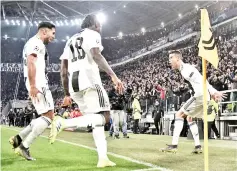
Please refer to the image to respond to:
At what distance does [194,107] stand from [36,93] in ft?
4.30

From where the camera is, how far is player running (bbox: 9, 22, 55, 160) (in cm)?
237

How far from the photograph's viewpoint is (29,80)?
7.64 feet

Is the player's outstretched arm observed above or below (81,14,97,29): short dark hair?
below

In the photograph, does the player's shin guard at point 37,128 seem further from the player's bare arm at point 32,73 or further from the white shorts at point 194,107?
the white shorts at point 194,107

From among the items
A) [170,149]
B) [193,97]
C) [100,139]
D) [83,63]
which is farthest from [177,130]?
[83,63]

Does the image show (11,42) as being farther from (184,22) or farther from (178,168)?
(178,168)

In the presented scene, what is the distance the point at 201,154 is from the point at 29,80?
149cm

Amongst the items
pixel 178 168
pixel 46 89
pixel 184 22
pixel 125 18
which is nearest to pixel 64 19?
pixel 125 18

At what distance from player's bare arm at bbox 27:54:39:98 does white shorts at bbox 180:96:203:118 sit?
127 centimetres

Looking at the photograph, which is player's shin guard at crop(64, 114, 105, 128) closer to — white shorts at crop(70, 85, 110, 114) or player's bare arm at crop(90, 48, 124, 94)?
white shorts at crop(70, 85, 110, 114)

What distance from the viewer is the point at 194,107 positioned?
2.89m

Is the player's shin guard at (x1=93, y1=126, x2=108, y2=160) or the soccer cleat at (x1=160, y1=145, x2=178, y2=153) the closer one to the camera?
the player's shin guard at (x1=93, y1=126, x2=108, y2=160)

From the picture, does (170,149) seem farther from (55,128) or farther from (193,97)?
(55,128)

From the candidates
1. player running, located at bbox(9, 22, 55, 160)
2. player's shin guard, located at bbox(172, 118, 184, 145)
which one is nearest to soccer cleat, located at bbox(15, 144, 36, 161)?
player running, located at bbox(9, 22, 55, 160)
